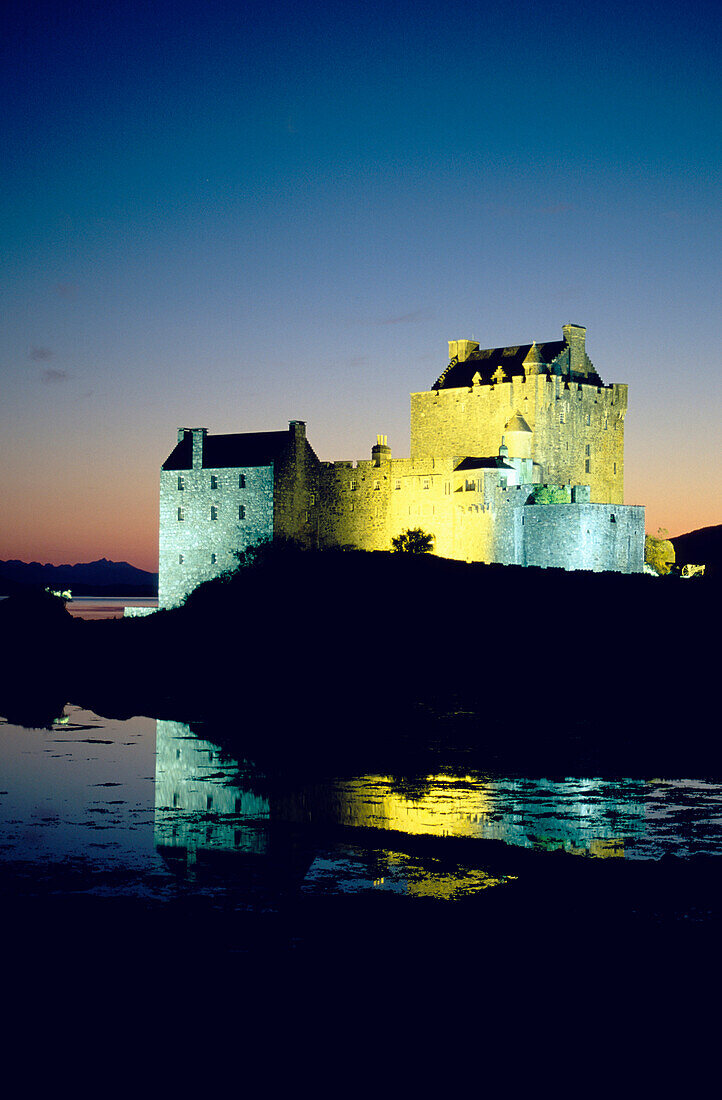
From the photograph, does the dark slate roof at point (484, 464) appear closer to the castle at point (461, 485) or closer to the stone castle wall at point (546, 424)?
the castle at point (461, 485)

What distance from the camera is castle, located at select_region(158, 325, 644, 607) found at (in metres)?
50.2

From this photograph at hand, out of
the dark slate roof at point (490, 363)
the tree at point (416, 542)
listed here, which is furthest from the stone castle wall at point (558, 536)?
the dark slate roof at point (490, 363)

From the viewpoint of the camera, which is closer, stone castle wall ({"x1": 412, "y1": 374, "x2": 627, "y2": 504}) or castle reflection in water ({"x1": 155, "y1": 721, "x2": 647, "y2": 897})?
castle reflection in water ({"x1": 155, "y1": 721, "x2": 647, "y2": 897})

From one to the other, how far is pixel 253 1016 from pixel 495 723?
735 inches

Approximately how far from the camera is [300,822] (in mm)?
17547

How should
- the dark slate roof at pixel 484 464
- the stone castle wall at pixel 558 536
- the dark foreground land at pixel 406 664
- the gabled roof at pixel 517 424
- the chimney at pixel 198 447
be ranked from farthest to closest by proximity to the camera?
the gabled roof at pixel 517 424, the chimney at pixel 198 447, the dark slate roof at pixel 484 464, the stone castle wall at pixel 558 536, the dark foreground land at pixel 406 664

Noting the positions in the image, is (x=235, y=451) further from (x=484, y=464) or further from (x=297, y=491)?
(x=484, y=464)

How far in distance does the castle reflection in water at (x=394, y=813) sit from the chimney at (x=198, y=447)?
31.3 metres

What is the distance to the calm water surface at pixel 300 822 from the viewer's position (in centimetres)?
1429

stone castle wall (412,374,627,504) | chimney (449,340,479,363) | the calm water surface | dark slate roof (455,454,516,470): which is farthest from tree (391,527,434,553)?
the calm water surface

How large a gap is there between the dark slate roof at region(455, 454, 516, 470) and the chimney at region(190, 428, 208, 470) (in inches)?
457

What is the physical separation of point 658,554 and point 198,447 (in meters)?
24.3

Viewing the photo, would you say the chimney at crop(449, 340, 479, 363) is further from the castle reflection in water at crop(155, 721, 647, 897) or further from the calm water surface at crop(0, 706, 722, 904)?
the castle reflection in water at crop(155, 721, 647, 897)

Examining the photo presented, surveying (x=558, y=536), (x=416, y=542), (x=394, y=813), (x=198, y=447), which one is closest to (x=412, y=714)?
(x=394, y=813)
